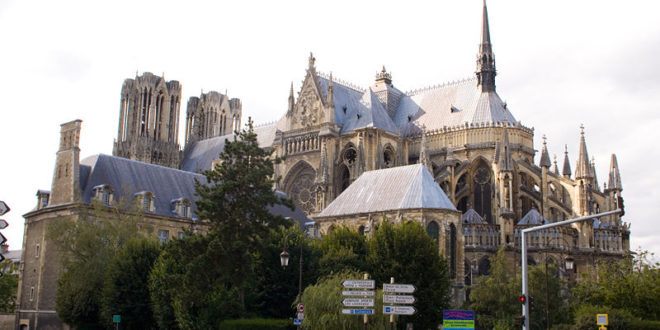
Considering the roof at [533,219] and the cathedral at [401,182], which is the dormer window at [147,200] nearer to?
the cathedral at [401,182]

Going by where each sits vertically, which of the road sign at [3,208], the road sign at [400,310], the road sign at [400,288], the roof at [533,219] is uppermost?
the roof at [533,219]

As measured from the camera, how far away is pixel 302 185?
65000mm

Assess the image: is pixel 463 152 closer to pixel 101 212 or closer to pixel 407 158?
pixel 407 158

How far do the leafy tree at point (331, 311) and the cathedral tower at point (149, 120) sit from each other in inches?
2305

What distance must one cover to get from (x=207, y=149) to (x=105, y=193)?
35.8 metres

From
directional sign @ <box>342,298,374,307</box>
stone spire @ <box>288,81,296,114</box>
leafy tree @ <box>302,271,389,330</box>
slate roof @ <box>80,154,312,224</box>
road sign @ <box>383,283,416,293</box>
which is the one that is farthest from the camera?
stone spire @ <box>288,81,296,114</box>

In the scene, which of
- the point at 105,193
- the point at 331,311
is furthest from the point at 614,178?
the point at 105,193

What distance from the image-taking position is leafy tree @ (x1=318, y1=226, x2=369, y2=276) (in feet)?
122

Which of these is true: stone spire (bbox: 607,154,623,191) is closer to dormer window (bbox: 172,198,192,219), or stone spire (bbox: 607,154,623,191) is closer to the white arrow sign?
dormer window (bbox: 172,198,192,219)

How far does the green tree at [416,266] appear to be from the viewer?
3706 cm

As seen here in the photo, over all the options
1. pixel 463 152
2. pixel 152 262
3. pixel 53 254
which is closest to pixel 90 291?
pixel 152 262

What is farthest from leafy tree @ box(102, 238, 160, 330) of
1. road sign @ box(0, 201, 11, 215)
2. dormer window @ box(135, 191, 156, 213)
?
road sign @ box(0, 201, 11, 215)

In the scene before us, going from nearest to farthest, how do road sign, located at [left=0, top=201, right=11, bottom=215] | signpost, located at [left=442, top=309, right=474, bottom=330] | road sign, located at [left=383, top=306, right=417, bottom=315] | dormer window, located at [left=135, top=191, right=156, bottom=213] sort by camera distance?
road sign, located at [left=0, top=201, right=11, bottom=215]
road sign, located at [left=383, top=306, right=417, bottom=315]
signpost, located at [left=442, top=309, right=474, bottom=330]
dormer window, located at [left=135, top=191, right=156, bottom=213]

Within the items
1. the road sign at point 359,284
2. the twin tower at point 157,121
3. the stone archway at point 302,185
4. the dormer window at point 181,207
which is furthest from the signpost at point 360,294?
the twin tower at point 157,121
